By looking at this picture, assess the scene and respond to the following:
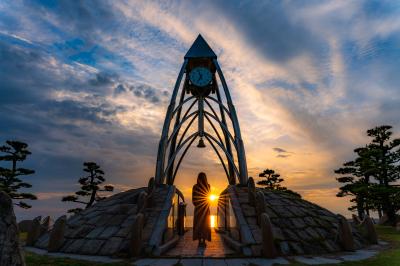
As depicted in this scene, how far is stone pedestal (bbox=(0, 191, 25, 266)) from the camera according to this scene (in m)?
4.29

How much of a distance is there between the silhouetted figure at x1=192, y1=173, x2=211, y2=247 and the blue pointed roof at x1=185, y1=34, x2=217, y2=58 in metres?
13.1

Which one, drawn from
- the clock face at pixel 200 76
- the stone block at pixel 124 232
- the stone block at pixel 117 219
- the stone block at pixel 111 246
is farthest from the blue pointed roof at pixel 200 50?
the stone block at pixel 111 246

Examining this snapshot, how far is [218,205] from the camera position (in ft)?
59.5

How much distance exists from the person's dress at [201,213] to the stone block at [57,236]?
Result: 20.6 ft

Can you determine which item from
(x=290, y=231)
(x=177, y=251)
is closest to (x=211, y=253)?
(x=177, y=251)

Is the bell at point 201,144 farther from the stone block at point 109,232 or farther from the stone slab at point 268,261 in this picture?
the stone slab at point 268,261

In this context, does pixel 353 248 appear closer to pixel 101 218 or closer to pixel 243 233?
pixel 243 233

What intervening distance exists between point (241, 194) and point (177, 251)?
222 inches

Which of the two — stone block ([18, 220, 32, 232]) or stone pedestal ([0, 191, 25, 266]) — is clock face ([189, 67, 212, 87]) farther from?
stone pedestal ([0, 191, 25, 266])

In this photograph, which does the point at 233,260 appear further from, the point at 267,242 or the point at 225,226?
the point at 225,226

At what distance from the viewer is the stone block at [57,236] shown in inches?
448


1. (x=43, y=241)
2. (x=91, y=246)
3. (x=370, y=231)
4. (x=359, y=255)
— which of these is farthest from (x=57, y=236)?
(x=370, y=231)

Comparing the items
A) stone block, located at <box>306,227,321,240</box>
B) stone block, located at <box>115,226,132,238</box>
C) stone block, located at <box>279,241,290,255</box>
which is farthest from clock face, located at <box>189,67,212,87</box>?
stone block, located at <box>279,241,290,255</box>

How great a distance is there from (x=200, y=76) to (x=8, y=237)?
65.1ft
